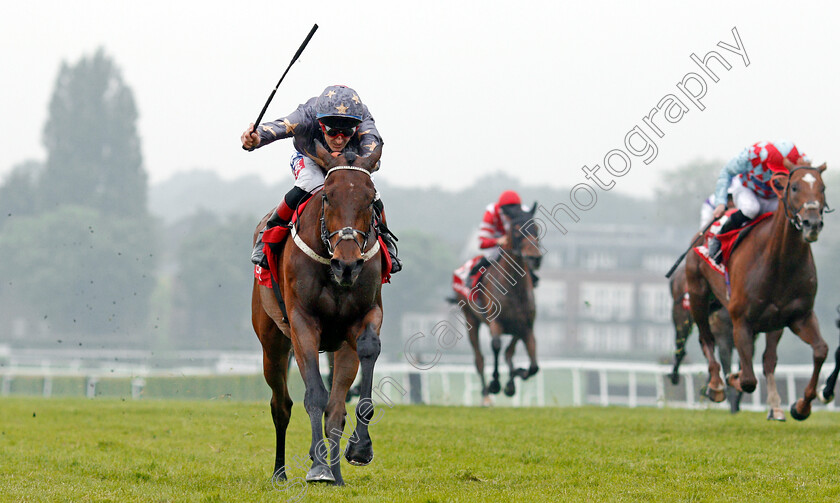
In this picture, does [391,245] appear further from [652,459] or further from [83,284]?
[83,284]

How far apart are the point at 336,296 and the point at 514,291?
880 centimetres

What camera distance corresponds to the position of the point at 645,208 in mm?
143750

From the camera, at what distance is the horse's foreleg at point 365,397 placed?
624cm

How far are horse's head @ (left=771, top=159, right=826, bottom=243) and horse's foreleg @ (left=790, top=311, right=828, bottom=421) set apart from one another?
955mm

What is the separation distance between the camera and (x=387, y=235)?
7.11 metres

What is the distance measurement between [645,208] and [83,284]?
286 feet

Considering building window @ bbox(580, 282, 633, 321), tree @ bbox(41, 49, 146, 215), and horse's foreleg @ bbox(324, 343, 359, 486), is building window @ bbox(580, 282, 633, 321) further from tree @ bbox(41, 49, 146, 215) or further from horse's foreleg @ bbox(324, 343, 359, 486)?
horse's foreleg @ bbox(324, 343, 359, 486)

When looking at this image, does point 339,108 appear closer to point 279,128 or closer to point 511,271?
point 279,128

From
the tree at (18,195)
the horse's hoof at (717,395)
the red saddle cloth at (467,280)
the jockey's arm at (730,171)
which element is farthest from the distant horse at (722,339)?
the tree at (18,195)

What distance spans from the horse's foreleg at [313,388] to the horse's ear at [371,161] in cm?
101

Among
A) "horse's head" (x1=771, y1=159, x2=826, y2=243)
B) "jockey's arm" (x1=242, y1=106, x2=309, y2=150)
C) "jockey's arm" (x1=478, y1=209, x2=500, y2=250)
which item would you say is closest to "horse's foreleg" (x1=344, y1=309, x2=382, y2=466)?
"jockey's arm" (x1=242, y1=106, x2=309, y2=150)

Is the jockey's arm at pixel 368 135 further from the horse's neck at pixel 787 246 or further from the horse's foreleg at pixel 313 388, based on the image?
the horse's neck at pixel 787 246

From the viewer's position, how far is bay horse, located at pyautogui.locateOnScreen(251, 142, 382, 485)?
243 inches

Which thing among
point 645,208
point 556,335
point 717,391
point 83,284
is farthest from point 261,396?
point 645,208
